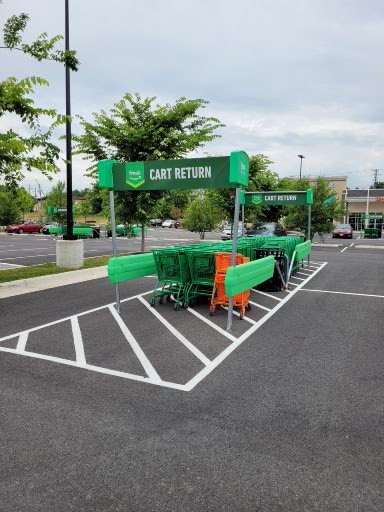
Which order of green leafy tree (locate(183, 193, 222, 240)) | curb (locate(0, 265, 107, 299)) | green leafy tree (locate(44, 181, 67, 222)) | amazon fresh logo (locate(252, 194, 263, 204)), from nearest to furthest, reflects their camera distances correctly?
curb (locate(0, 265, 107, 299)) → amazon fresh logo (locate(252, 194, 263, 204)) → green leafy tree (locate(183, 193, 222, 240)) → green leafy tree (locate(44, 181, 67, 222))

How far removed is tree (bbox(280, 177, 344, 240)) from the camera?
89.9 feet

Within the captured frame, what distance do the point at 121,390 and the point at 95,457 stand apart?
1275 millimetres

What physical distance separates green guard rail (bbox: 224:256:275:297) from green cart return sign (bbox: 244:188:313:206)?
5.90m

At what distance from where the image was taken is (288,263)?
11633 millimetres

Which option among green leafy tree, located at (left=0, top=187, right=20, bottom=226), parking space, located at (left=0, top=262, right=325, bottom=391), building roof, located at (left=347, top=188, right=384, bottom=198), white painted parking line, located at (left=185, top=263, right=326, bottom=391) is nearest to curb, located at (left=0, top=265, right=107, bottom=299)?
parking space, located at (left=0, top=262, right=325, bottom=391)

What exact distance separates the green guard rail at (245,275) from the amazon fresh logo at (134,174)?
2603 mm

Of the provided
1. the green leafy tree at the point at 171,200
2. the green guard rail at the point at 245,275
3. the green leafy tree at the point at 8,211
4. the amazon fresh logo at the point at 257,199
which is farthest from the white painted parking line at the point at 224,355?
the green leafy tree at the point at 8,211

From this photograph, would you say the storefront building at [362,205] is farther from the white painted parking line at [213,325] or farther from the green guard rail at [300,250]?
the white painted parking line at [213,325]

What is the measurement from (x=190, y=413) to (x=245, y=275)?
3.67 metres

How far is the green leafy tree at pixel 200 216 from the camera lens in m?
31.5

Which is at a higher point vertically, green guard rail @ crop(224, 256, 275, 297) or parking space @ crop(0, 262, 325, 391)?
green guard rail @ crop(224, 256, 275, 297)

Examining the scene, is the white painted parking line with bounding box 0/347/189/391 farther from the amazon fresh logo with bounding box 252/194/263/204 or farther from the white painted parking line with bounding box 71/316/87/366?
the amazon fresh logo with bounding box 252/194/263/204

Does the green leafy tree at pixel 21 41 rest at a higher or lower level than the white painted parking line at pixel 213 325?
higher

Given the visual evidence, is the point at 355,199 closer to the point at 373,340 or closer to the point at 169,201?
the point at 169,201
